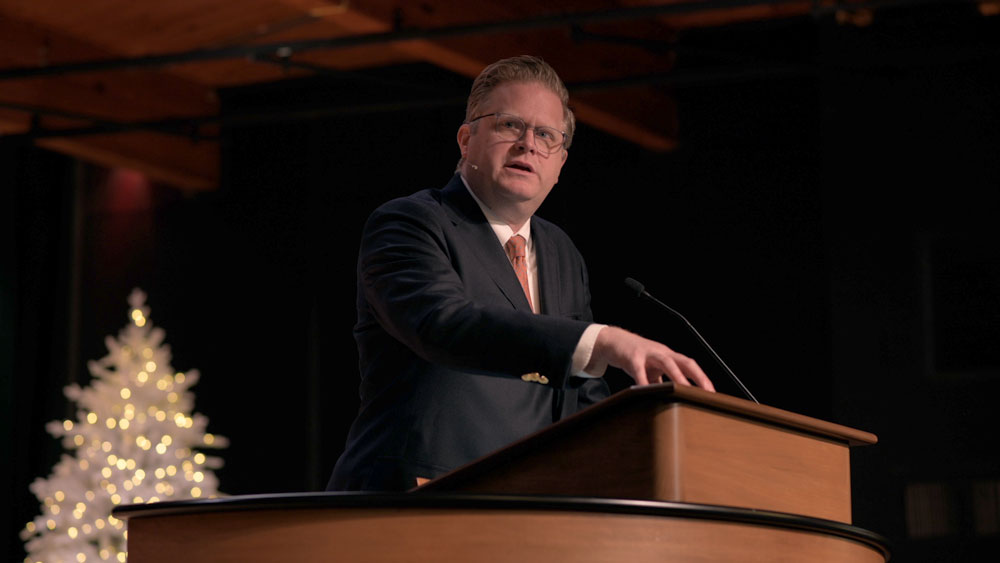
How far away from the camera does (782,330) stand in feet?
23.3

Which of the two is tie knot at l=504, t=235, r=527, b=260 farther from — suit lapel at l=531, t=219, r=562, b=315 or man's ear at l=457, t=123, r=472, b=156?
man's ear at l=457, t=123, r=472, b=156

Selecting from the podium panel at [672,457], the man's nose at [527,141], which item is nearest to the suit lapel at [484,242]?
the man's nose at [527,141]

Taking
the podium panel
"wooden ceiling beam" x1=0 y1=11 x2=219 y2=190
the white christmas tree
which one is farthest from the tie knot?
"wooden ceiling beam" x1=0 y1=11 x2=219 y2=190

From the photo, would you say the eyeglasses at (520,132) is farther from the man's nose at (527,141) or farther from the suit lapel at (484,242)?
the suit lapel at (484,242)

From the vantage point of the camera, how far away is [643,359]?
191 cm

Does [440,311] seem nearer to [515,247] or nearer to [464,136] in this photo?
[515,247]

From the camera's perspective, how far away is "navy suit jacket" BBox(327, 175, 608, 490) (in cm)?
205

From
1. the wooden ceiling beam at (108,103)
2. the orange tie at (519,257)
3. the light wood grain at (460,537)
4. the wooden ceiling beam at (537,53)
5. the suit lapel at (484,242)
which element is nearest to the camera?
the light wood grain at (460,537)

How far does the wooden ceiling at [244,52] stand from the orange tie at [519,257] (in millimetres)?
3365

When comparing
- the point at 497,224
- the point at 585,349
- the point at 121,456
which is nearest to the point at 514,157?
the point at 497,224

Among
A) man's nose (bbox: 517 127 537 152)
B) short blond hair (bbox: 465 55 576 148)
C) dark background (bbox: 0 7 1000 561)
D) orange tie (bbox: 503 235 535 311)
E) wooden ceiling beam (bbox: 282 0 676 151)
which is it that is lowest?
orange tie (bbox: 503 235 535 311)

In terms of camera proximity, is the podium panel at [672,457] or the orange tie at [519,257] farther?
the orange tie at [519,257]

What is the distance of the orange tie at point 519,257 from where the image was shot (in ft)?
8.13

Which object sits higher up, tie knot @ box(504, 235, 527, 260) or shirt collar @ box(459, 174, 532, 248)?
shirt collar @ box(459, 174, 532, 248)
